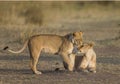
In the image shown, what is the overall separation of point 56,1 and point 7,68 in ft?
126

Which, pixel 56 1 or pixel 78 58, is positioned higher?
pixel 78 58

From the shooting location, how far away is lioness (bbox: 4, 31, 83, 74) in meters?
12.4

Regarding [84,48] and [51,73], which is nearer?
[51,73]

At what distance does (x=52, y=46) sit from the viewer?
1265 cm

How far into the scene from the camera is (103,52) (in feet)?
56.4

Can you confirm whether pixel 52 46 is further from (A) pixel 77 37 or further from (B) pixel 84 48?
(B) pixel 84 48

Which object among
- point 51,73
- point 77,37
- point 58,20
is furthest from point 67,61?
point 58,20

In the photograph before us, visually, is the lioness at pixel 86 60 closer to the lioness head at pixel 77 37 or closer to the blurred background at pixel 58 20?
the lioness head at pixel 77 37

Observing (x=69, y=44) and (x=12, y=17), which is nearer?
(x=69, y=44)

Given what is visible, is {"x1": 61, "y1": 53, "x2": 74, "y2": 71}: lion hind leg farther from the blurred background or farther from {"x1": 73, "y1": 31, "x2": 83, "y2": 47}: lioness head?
the blurred background

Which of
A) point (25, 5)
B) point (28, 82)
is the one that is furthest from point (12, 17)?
point (28, 82)

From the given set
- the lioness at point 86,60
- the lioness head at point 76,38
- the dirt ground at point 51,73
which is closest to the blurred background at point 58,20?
the dirt ground at point 51,73

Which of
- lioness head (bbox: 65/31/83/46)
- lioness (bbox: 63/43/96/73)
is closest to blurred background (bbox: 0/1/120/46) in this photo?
lioness (bbox: 63/43/96/73)

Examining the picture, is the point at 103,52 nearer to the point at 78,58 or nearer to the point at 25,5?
the point at 78,58
